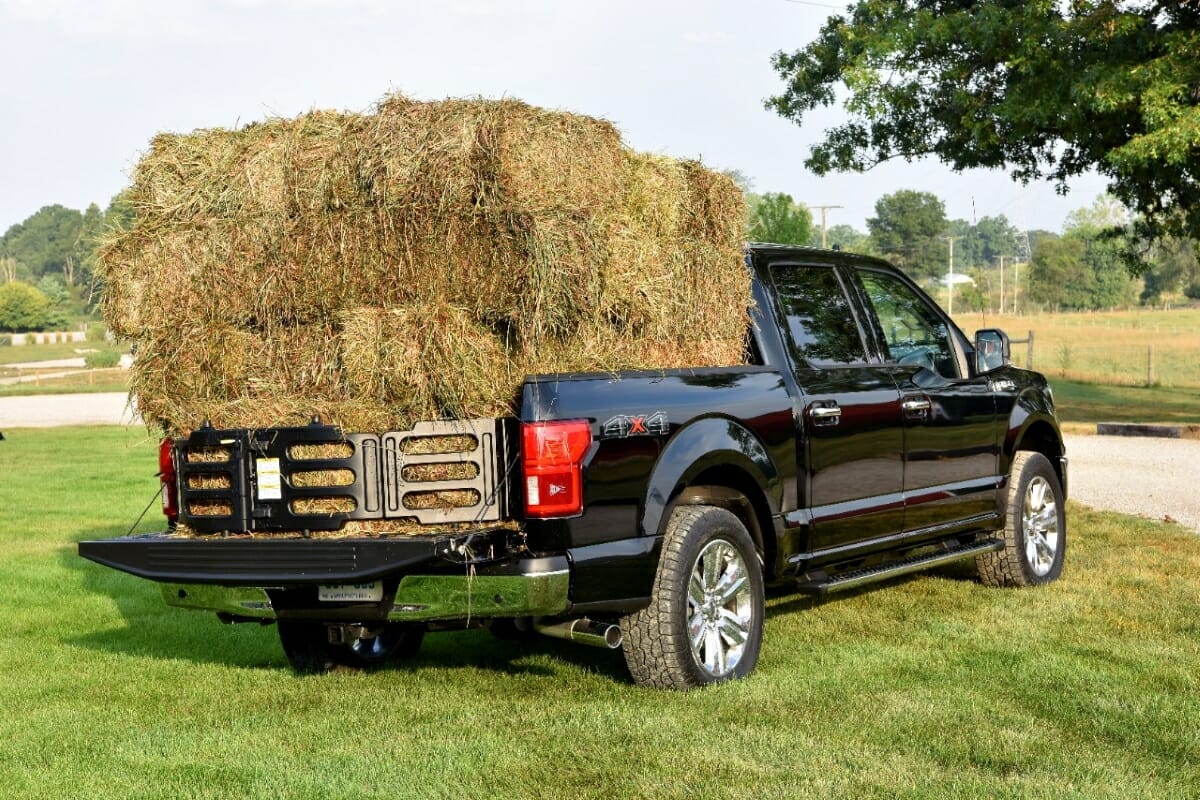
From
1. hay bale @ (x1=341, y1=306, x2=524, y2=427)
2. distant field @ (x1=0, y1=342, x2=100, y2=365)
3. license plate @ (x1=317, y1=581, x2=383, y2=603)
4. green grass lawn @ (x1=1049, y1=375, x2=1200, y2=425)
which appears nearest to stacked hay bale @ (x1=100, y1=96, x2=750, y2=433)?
hay bale @ (x1=341, y1=306, x2=524, y2=427)

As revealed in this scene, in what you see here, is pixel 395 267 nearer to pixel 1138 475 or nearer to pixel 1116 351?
pixel 1138 475

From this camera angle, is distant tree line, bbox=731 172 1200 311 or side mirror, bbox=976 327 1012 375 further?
distant tree line, bbox=731 172 1200 311

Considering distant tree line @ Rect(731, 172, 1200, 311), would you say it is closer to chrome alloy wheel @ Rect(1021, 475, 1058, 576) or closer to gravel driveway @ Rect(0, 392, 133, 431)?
gravel driveway @ Rect(0, 392, 133, 431)

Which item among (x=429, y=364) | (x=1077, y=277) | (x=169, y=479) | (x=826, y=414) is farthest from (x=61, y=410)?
(x=1077, y=277)

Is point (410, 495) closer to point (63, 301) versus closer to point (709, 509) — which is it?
point (709, 509)

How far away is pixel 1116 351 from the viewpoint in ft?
178

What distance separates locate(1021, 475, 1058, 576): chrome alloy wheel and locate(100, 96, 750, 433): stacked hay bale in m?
3.36

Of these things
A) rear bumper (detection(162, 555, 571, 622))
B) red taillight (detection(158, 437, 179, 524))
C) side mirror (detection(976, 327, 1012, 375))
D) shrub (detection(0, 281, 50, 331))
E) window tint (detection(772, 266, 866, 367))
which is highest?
shrub (detection(0, 281, 50, 331))

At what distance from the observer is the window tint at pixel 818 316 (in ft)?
25.7

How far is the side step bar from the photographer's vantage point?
24.7ft

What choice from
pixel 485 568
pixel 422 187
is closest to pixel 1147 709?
pixel 485 568

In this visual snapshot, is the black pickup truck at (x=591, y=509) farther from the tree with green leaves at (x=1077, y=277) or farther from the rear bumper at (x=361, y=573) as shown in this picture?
the tree with green leaves at (x=1077, y=277)

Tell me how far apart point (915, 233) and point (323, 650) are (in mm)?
130915

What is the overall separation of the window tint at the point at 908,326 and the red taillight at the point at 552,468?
10.1 ft
